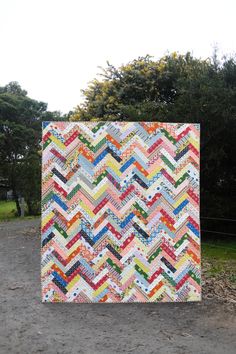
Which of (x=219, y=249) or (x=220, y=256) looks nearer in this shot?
(x=220, y=256)

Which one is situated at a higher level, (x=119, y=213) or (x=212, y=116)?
(x=212, y=116)

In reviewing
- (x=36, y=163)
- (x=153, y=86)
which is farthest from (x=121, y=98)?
(x=36, y=163)

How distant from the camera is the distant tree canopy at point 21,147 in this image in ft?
78.0

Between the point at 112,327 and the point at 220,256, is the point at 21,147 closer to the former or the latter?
the point at 220,256

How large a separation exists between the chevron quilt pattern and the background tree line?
610 centimetres

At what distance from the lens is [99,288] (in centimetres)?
646

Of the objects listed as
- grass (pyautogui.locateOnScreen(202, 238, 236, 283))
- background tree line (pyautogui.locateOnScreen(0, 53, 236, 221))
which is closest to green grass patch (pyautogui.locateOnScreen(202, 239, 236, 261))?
grass (pyautogui.locateOnScreen(202, 238, 236, 283))

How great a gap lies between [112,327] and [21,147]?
75.9ft

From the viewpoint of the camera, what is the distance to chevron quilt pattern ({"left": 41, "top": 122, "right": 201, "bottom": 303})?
648 centimetres

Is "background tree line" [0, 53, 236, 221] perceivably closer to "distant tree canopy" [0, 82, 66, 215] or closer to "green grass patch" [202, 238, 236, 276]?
"distant tree canopy" [0, 82, 66, 215]

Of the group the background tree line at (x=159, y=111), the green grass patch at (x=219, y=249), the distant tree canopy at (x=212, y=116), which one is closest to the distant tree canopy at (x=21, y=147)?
the background tree line at (x=159, y=111)

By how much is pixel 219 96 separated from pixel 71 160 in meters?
7.07

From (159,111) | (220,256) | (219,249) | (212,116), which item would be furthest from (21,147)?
(220,256)

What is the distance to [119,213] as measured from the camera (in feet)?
21.5
